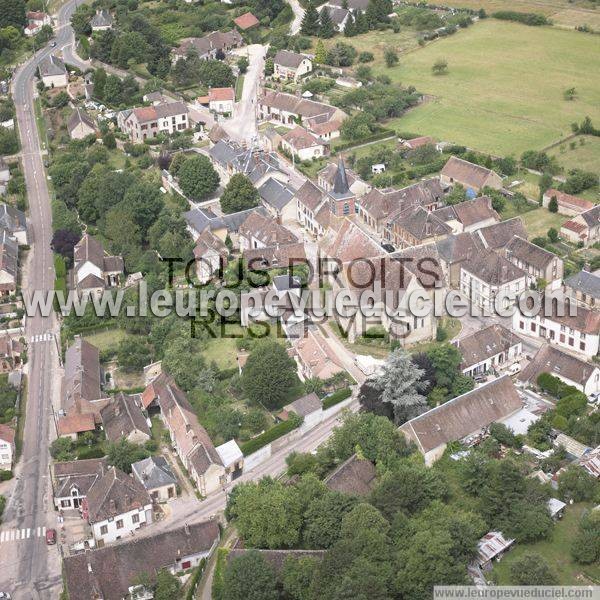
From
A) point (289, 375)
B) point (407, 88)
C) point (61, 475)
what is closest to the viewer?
point (61, 475)

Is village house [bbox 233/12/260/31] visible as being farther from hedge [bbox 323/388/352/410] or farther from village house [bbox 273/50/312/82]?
hedge [bbox 323/388/352/410]

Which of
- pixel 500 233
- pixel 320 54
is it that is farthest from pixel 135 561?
pixel 320 54

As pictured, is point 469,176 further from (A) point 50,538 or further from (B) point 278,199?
(A) point 50,538

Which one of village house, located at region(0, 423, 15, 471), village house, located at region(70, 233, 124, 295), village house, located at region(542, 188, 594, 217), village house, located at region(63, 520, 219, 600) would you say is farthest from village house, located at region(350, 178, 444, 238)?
village house, located at region(63, 520, 219, 600)

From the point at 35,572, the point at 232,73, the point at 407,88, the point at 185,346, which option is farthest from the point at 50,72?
the point at 35,572

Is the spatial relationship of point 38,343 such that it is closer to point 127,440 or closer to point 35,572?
point 127,440
